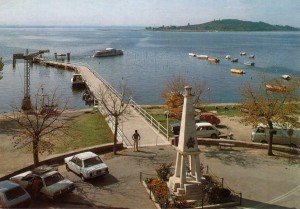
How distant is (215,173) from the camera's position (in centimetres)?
2153

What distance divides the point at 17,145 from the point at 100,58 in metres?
104

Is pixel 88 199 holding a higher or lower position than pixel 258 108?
lower

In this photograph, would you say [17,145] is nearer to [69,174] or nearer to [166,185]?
[69,174]

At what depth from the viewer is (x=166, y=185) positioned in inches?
736

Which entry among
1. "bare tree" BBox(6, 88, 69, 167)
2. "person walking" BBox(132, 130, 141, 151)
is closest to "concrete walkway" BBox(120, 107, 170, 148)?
"person walking" BBox(132, 130, 141, 151)

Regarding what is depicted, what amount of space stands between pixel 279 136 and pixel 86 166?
15.2m

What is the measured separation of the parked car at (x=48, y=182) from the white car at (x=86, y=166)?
1.71 m

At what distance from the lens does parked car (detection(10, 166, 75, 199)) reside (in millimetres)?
17875

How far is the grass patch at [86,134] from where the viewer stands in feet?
93.0

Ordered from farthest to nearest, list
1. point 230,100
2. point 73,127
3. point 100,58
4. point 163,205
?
point 100,58 → point 230,100 → point 73,127 → point 163,205

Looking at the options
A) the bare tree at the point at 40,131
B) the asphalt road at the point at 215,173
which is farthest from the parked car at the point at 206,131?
the bare tree at the point at 40,131

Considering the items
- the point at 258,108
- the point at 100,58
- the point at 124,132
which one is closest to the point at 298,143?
the point at 258,108

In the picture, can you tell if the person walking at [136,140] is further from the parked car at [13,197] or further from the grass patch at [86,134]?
the parked car at [13,197]

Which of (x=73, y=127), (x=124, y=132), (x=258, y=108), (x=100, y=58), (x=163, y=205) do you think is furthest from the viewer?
(x=100, y=58)
